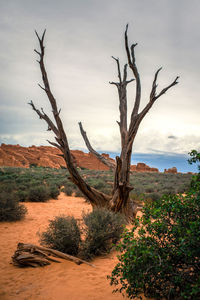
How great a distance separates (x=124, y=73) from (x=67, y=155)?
4488mm

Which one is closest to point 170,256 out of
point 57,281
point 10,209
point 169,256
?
point 169,256

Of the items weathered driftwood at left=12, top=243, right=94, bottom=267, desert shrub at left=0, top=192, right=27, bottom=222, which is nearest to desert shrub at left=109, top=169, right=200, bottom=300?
weathered driftwood at left=12, top=243, right=94, bottom=267

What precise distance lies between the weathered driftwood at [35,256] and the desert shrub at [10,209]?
3921 mm

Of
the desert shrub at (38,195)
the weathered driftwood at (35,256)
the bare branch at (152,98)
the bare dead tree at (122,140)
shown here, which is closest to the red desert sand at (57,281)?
the weathered driftwood at (35,256)

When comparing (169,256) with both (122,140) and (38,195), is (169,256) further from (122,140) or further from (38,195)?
(38,195)

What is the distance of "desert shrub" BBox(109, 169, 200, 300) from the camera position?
2416mm

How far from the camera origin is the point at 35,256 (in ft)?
16.2

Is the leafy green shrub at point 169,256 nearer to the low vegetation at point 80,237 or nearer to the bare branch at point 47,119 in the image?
the low vegetation at point 80,237

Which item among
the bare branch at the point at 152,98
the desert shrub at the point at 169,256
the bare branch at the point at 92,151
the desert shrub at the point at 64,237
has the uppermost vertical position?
the bare branch at the point at 152,98

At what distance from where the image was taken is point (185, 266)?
2.76 metres

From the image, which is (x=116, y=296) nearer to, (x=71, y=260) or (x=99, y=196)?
(x=71, y=260)

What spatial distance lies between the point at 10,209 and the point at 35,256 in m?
4.48

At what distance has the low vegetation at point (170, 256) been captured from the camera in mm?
2418

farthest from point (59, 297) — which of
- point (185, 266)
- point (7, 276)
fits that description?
point (185, 266)
